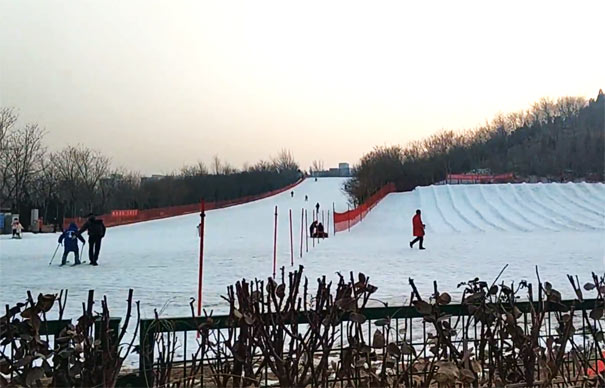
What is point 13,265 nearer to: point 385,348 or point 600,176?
point 385,348

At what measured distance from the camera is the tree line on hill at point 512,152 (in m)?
68.1

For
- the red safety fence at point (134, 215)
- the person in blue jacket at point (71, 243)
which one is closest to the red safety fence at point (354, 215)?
the red safety fence at point (134, 215)

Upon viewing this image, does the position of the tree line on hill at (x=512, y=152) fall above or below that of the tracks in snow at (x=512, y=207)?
above

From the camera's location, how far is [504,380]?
3.63 metres

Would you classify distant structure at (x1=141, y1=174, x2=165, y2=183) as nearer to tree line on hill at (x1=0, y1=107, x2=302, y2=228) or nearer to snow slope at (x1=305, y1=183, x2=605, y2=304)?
tree line on hill at (x1=0, y1=107, x2=302, y2=228)

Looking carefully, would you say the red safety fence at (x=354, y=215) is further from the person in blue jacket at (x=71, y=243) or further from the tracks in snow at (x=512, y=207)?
the person in blue jacket at (x=71, y=243)

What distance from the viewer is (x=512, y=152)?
3361 inches

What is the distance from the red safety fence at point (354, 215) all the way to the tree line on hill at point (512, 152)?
4594mm

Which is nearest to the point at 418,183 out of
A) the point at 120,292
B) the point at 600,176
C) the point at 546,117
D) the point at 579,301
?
the point at 600,176

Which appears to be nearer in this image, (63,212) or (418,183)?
(63,212)

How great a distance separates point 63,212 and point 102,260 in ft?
105

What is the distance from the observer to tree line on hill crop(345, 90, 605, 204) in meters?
68.1

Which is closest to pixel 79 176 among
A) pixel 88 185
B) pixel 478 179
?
pixel 88 185

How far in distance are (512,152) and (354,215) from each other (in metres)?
50.6
